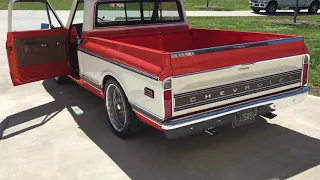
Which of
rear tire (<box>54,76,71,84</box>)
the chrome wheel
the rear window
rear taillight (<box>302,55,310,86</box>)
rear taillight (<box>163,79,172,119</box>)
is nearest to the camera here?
rear taillight (<box>163,79,172,119</box>)

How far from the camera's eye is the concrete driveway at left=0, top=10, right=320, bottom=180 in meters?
3.77

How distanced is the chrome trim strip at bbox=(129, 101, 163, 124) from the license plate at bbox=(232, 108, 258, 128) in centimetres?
88

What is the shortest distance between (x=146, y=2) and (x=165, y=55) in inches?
103

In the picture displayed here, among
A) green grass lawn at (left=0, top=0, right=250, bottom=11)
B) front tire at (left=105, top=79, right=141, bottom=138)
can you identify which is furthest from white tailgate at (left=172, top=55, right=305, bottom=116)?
green grass lawn at (left=0, top=0, right=250, bottom=11)

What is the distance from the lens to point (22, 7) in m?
25.3

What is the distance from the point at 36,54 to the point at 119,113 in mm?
2054

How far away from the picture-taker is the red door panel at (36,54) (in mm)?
5570

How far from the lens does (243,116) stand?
3.92 m

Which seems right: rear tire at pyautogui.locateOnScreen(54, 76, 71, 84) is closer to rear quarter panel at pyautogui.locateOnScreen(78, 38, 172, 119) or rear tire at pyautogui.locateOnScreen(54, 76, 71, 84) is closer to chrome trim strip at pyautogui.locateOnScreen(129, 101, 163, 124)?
rear quarter panel at pyautogui.locateOnScreen(78, 38, 172, 119)

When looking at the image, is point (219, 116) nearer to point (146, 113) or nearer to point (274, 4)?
point (146, 113)

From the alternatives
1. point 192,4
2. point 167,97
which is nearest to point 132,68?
point 167,97

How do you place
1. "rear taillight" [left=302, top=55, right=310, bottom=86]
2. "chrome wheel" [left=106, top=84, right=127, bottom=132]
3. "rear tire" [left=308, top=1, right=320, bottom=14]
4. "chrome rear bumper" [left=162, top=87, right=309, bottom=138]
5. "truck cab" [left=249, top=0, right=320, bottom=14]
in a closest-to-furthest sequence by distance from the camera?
1. "chrome rear bumper" [left=162, top=87, right=309, bottom=138]
2. "rear taillight" [left=302, top=55, right=310, bottom=86]
3. "chrome wheel" [left=106, top=84, right=127, bottom=132]
4. "truck cab" [left=249, top=0, right=320, bottom=14]
5. "rear tire" [left=308, top=1, right=320, bottom=14]

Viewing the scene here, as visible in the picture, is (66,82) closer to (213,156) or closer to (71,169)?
(71,169)

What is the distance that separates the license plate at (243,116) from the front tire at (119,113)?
1.21 metres
